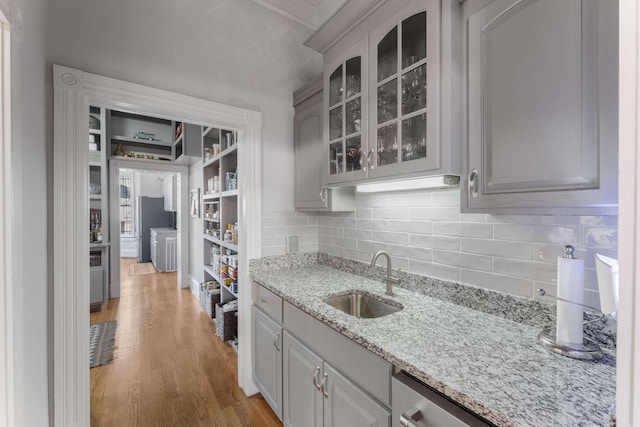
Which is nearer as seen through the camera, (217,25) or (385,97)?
(385,97)

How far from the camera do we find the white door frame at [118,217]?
13.1 feet

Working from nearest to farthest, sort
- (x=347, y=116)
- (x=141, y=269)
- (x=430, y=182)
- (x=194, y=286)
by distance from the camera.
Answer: (x=430, y=182) < (x=347, y=116) < (x=194, y=286) < (x=141, y=269)

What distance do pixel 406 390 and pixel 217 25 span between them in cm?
229

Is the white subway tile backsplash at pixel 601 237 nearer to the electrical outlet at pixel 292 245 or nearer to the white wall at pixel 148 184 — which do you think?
the electrical outlet at pixel 292 245

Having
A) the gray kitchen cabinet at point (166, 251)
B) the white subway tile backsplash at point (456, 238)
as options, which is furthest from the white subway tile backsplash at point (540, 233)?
the gray kitchen cabinet at point (166, 251)

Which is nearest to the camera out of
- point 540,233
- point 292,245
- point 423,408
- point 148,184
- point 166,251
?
point 423,408

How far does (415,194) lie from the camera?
1.58 metres

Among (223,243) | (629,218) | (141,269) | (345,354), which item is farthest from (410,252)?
(141,269)

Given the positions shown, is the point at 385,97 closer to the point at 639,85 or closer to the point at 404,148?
the point at 404,148

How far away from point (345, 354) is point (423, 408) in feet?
1.24

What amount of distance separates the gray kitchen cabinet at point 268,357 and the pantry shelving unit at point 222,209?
67 cm

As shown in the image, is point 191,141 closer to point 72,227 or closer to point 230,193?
point 230,193

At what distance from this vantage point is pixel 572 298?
2.87ft

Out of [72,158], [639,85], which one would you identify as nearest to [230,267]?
[72,158]
